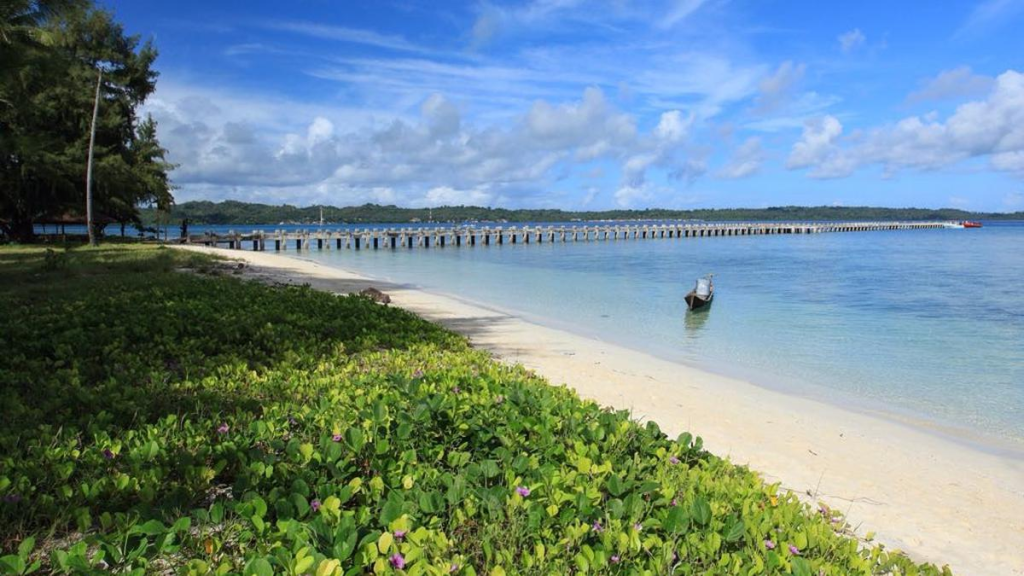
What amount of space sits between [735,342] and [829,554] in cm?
1163

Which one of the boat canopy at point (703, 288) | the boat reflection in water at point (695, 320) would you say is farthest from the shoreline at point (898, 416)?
the boat canopy at point (703, 288)

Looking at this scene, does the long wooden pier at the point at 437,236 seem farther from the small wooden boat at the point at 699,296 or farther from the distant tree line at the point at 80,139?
the small wooden boat at the point at 699,296

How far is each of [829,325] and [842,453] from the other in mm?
11492

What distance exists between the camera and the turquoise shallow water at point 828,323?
9.75m

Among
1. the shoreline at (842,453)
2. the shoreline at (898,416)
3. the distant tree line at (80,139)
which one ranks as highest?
the distant tree line at (80,139)

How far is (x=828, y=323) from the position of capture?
17016mm

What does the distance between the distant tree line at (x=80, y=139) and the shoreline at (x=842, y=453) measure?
25312 mm

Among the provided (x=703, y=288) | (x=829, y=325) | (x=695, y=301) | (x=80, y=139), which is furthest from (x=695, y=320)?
(x=80, y=139)

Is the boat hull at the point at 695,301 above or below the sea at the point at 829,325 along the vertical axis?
above

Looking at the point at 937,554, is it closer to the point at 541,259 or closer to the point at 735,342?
the point at 735,342

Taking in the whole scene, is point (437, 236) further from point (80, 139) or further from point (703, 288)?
point (703, 288)

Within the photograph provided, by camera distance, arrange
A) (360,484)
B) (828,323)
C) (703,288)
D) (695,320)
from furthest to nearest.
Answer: (703,288), (695,320), (828,323), (360,484)

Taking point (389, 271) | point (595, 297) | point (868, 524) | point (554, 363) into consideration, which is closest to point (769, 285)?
point (595, 297)

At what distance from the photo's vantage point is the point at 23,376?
5.34 metres
